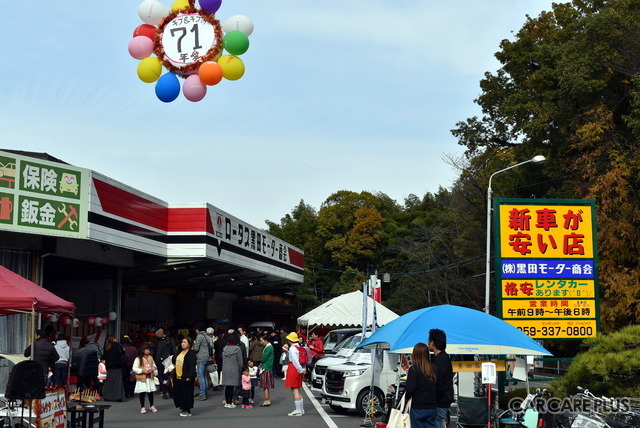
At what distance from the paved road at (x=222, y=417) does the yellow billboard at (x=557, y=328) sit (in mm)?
4124

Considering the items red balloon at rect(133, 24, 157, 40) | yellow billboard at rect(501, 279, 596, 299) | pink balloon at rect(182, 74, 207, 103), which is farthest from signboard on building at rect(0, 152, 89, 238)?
yellow billboard at rect(501, 279, 596, 299)

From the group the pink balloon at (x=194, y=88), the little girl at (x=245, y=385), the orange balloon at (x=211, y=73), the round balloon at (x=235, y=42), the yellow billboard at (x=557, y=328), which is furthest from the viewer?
the little girl at (x=245, y=385)

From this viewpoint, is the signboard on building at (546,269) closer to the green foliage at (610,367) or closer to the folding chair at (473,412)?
the folding chair at (473,412)

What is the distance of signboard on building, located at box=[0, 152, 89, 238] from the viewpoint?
59.1 feet

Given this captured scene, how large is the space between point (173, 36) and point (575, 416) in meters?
8.83

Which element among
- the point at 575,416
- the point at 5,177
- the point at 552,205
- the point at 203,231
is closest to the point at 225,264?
the point at 203,231

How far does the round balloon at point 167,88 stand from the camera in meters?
13.1

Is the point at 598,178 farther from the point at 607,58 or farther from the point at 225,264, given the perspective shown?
the point at 225,264

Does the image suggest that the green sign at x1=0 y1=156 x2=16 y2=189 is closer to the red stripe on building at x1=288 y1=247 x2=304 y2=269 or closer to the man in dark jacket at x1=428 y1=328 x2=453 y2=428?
the man in dark jacket at x1=428 y1=328 x2=453 y2=428

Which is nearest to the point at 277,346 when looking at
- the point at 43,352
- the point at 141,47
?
the point at 43,352

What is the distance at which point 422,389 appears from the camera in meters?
9.94

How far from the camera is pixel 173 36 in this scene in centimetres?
1334

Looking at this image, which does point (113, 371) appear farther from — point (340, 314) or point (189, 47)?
point (340, 314)

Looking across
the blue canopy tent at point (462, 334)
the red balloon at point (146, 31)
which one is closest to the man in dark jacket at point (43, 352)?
the red balloon at point (146, 31)
